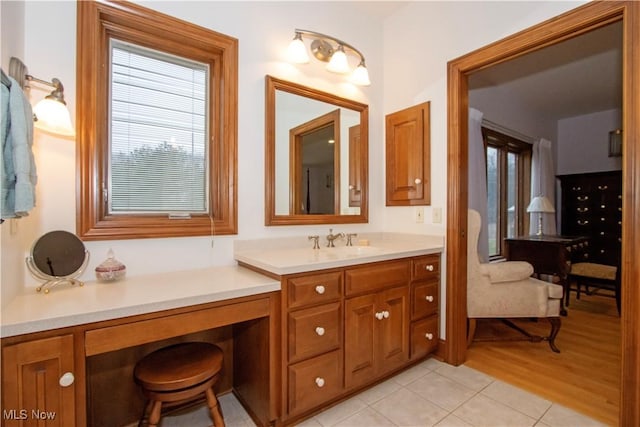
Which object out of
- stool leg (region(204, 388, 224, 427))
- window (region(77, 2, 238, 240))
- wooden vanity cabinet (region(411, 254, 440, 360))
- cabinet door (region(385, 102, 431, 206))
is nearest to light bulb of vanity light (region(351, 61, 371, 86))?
cabinet door (region(385, 102, 431, 206))

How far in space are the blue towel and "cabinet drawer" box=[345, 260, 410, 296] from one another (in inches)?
53.5

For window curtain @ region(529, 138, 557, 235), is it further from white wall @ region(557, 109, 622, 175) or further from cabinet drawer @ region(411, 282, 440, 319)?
cabinet drawer @ region(411, 282, 440, 319)

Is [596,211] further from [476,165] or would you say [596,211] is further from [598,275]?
[476,165]

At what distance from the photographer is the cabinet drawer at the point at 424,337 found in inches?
80.6

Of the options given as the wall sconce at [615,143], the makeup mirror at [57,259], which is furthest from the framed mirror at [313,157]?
the wall sconce at [615,143]

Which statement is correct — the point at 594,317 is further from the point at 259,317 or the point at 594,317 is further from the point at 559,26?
the point at 259,317

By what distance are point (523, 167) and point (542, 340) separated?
106 inches

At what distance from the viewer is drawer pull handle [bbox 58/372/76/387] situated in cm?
101

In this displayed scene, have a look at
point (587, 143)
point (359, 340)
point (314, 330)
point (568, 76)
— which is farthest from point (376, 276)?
point (587, 143)

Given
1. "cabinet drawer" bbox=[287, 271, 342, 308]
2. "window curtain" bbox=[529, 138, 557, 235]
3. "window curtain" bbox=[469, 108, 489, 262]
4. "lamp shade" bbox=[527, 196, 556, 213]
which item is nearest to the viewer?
"cabinet drawer" bbox=[287, 271, 342, 308]

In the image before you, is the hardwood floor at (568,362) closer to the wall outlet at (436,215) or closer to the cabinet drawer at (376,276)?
the cabinet drawer at (376,276)

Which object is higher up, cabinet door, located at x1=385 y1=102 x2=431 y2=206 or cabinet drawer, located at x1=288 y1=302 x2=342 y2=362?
cabinet door, located at x1=385 y1=102 x2=431 y2=206

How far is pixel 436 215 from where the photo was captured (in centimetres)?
229

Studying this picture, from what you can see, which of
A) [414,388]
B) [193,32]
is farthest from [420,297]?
[193,32]
